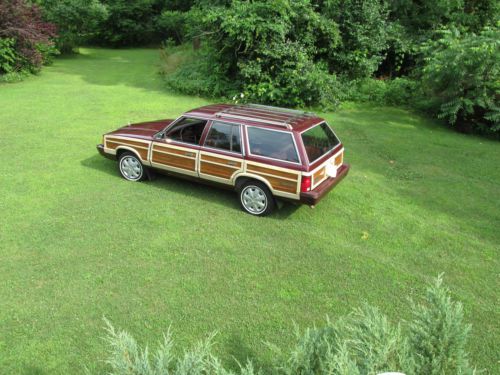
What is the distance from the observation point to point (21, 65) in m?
17.3

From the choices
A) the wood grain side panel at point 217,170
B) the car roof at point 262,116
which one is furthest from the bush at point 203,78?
the wood grain side panel at point 217,170

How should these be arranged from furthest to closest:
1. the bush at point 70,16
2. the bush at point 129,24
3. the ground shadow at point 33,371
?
the bush at point 129,24 < the bush at point 70,16 < the ground shadow at point 33,371

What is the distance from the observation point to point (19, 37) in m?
16.8

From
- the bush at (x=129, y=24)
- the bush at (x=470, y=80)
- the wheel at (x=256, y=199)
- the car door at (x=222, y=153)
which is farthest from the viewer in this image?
the bush at (x=129, y=24)

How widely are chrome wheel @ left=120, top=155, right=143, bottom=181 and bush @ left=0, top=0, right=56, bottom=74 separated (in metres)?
12.2

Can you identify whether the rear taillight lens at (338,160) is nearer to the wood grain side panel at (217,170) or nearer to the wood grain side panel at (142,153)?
the wood grain side panel at (217,170)

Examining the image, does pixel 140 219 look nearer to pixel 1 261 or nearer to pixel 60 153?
pixel 1 261

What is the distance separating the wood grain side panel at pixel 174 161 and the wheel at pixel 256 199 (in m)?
1.03

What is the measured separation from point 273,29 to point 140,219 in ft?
28.9

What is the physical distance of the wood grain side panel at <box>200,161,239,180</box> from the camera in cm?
658

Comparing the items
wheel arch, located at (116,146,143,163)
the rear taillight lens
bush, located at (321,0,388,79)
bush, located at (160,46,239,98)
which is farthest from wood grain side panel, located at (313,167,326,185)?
bush, located at (321,0,388,79)

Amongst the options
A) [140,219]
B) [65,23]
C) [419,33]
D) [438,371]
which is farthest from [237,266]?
[65,23]

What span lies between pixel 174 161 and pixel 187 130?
59 cm

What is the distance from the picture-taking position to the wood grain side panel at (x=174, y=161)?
691 centimetres
